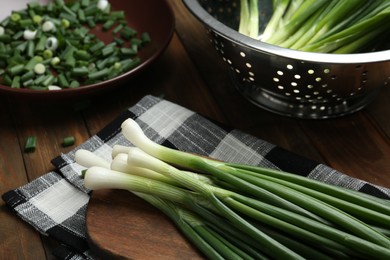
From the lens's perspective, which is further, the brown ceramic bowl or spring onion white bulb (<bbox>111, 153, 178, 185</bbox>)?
the brown ceramic bowl

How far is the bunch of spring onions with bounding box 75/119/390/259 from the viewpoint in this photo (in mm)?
1078

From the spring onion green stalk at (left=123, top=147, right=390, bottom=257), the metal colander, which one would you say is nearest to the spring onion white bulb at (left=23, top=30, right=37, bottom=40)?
the metal colander

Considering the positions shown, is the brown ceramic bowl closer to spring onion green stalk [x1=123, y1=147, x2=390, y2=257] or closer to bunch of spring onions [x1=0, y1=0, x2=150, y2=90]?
bunch of spring onions [x1=0, y1=0, x2=150, y2=90]

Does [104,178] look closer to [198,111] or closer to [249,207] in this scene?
[249,207]

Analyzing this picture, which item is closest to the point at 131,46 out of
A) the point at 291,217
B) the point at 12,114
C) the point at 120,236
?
the point at 12,114

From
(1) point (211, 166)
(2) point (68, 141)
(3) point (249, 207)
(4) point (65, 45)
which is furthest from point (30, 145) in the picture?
(3) point (249, 207)

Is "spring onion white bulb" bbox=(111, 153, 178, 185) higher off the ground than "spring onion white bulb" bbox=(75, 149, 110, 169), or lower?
higher

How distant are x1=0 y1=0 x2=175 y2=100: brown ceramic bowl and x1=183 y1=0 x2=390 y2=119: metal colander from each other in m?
0.24

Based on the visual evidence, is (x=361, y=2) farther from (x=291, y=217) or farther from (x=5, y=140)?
(x=5, y=140)

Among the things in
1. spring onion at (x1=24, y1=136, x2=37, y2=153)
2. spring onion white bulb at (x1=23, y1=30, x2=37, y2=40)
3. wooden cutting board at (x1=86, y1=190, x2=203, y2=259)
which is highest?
spring onion white bulb at (x1=23, y1=30, x2=37, y2=40)

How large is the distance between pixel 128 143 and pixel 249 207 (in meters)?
0.44

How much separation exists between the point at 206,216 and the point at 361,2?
698mm

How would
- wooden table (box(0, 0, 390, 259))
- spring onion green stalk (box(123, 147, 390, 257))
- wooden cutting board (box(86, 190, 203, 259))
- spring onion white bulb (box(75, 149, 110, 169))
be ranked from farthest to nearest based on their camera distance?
wooden table (box(0, 0, 390, 259)) → spring onion white bulb (box(75, 149, 110, 169)) → wooden cutting board (box(86, 190, 203, 259)) → spring onion green stalk (box(123, 147, 390, 257))

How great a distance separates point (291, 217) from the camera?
3.58 feet
